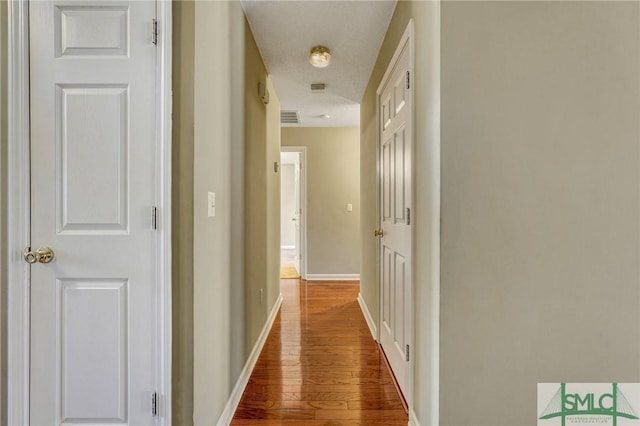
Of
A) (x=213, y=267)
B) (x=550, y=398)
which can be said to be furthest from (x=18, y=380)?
(x=550, y=398)

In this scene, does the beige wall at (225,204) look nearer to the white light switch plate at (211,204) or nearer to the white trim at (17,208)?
the white light switch plate at (211,204)

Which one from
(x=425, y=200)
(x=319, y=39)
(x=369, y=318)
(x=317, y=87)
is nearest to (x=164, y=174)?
(x=425, y=200)

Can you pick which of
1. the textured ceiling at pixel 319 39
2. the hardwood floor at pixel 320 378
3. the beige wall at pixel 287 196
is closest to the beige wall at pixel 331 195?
the textured ceiling at pixel 319 39

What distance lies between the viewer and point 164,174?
1.23m

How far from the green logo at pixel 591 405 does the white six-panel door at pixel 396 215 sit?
0.63 meters

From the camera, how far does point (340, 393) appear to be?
6.35 feet

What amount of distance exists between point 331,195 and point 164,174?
152 inches

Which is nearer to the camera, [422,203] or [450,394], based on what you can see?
[450,394]

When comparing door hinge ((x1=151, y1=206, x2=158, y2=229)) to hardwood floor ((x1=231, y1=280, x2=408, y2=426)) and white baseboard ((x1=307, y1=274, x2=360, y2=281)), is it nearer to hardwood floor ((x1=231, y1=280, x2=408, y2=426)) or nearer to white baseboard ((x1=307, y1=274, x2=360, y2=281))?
hardwood floor ((x1=231, y1=280, x2=408, y2=426))

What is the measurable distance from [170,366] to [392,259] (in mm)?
1461

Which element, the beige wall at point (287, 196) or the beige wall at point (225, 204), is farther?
the beige wall at point (287, 196)

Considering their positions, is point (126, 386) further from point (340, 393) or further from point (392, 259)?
point (392, 259)

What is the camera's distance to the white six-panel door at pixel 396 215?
1792 mm

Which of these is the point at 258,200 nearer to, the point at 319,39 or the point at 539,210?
the point at 319,39
